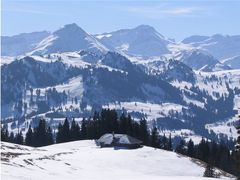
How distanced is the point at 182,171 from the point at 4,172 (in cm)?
5481

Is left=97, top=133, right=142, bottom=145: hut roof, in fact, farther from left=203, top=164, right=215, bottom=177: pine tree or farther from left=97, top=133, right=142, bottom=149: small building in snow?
left=203, top=164, right=215, bottom=177: pine tree

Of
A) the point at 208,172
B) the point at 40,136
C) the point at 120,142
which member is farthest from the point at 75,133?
the point at 208,172

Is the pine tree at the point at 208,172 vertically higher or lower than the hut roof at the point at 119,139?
lower

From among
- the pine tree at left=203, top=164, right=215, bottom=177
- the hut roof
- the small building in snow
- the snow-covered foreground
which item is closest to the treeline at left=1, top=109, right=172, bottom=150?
the hut roof

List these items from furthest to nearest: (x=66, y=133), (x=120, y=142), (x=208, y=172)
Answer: (x=66, y=133)
(x=120, y=142)
(x=208, y=172)

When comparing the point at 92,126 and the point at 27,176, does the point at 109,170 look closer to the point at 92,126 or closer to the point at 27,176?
the point at 27,176

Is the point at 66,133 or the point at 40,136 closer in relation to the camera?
the point at 66,133

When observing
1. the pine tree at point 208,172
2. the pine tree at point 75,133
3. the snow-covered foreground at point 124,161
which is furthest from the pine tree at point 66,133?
the pine tree at point 208,172

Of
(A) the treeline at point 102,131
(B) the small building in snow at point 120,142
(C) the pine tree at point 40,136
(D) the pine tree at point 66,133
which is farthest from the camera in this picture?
(C) the pine tree at point 40,136

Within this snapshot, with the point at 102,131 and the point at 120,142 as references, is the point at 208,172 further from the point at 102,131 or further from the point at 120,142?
the point at 102,131

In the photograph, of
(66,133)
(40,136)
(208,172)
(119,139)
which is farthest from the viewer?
(40,136)

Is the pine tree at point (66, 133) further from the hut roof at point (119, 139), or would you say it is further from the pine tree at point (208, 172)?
the pine tree at point (208, 172)

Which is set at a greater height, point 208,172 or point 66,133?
point 66,133

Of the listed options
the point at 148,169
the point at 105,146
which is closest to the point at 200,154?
the point at 105,146
